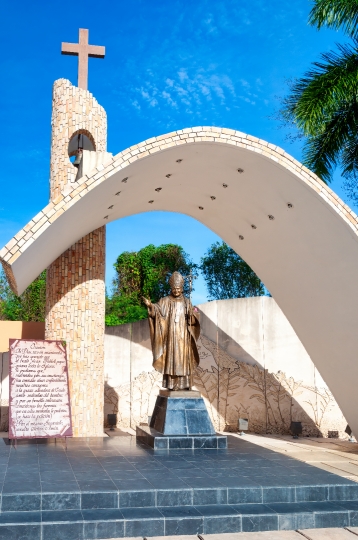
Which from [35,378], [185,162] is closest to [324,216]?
[185,162]

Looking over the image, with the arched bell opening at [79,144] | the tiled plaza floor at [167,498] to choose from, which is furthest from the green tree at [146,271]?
the tiled plaza floor at [167,498]

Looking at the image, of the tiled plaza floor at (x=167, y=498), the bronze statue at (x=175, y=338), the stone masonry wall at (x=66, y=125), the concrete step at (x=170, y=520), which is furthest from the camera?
the stone masonry wall at (x=66, y=125)

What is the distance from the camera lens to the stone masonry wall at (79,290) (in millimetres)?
9164

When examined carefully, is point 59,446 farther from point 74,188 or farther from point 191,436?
point 74,188

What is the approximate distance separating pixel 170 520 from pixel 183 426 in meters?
2.69

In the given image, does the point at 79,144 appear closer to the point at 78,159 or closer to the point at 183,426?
the point at 78,159

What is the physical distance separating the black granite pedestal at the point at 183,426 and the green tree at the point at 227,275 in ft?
65.6

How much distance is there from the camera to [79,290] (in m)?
9.34

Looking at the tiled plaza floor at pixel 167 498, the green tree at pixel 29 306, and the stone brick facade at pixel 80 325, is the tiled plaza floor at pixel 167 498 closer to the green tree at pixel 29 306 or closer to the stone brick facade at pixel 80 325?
the stone brick facade at pixel 80 325

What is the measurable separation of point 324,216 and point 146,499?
4.57 metres

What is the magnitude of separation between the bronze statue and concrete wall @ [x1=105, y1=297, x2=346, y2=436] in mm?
3839

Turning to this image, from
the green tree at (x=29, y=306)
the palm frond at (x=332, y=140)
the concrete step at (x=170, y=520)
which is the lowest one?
the concrete step at (x=170, y=520)

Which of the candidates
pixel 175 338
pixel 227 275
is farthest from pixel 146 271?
pixel 175 338

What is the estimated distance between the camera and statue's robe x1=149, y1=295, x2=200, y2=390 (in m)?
7.76
